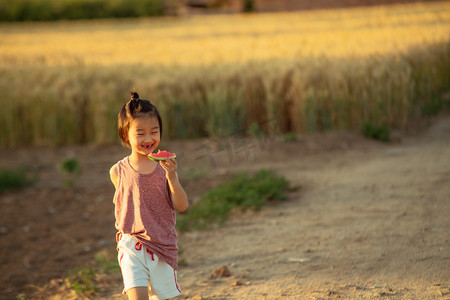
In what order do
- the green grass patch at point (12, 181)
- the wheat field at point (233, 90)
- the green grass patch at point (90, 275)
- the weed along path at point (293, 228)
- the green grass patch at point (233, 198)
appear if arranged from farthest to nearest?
the wheat field at point (233, 90), the green grass patch at point (12, 181), the green grass patch at point (233, 198), the green grass patch at point (90, 275), the weed along path at point (293, 228)

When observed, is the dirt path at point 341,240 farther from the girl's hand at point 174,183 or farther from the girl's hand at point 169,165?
the girl's hand at point 169,165

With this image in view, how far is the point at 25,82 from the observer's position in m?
10.3

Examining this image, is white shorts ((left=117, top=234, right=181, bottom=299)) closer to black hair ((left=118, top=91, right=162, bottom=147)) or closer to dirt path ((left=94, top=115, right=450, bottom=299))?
black hair ((left=118, top=91, right=162, bottom=147))

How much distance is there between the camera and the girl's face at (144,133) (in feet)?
9.86

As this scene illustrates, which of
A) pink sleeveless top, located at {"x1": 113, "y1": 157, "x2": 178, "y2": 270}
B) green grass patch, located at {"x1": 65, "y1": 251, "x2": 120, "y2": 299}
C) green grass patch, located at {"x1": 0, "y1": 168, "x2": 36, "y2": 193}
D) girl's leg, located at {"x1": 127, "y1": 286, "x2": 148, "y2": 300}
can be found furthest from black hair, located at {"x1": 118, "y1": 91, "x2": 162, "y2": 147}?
green grass patch, located at {"x1": 0, "y1": 168, "x2": 36, "y2": 193}

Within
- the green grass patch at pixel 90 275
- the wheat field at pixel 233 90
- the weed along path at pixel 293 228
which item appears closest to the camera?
the weed along path at pixel 293 228

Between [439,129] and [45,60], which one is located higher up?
[45,60]

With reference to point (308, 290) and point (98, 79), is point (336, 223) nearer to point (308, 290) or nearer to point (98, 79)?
point (308, 290)

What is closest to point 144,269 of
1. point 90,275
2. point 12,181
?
point 90,275

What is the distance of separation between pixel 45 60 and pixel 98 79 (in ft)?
11.5

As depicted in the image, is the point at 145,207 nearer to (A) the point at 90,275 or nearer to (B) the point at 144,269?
(B) the point at 144,269

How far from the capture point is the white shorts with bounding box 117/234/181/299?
3.00m

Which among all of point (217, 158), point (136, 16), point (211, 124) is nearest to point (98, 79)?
point (211, 124)

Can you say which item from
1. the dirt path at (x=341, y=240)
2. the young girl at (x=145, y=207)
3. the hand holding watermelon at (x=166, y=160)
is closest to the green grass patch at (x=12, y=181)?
the dirt path at (x=341, y=240)
